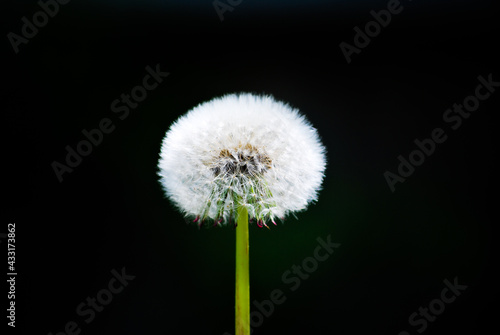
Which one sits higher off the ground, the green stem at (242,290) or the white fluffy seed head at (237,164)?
the white fluffy seed head at (237,164)

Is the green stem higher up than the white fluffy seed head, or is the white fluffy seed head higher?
the white fluffy seed head

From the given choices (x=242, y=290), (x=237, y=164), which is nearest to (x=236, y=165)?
(x=237, y=164)

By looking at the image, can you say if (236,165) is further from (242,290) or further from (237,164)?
(242,290)

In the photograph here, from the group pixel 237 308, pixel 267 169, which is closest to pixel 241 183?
pixel 267 169

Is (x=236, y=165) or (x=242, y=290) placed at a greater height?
(x=236, y=165)

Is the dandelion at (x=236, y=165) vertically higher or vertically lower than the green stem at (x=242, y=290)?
higher
